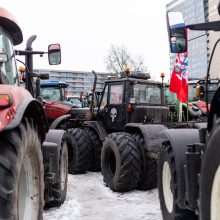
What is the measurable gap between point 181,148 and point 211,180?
1.43m

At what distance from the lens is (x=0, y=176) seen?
2543 mm

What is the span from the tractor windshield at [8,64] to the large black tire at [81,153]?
4609 millimetres

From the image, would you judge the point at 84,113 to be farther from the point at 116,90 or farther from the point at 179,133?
the point at 179,133

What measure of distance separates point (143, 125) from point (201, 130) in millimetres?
3812

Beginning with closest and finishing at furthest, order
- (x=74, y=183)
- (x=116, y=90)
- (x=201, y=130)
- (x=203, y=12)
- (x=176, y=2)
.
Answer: (x=201, y=130) → (x=203, y=12) → (x=176, y=2) → (x=74, y=183) → (x=116, y=90)

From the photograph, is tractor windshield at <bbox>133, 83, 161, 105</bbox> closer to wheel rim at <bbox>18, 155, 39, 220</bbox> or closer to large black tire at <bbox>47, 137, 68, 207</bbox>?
large black tire at <bbox>47, 137, 68, 207</bbox>

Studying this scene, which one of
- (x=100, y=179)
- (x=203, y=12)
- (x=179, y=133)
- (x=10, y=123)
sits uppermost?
(x=203, y=12)

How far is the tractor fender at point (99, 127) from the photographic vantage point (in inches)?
346

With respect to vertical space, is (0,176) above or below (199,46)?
below

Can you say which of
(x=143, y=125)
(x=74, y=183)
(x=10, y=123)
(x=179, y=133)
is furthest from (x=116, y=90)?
(x=10, y=123)

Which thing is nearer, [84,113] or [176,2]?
[176,2]

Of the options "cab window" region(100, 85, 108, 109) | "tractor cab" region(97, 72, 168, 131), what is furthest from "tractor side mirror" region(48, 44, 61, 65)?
"cab window" region(100, 85, 108, 109)

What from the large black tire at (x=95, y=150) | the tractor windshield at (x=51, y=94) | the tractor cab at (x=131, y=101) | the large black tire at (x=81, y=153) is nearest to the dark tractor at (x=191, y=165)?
the tractor cab at (x=131, y=101)

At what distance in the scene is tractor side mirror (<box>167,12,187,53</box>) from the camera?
3361 millimetres
